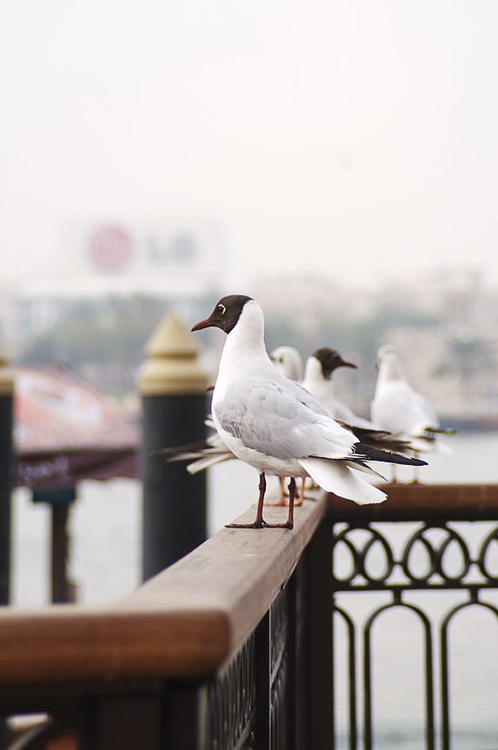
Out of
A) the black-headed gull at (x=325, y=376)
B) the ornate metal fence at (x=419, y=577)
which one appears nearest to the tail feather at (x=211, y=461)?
the ornate metal fence at (x=419, y=577)

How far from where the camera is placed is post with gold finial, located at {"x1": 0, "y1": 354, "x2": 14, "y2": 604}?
568 cm

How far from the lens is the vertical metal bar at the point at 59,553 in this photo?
26.6 ft

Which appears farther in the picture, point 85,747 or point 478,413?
point 478,413

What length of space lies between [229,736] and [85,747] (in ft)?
1.39

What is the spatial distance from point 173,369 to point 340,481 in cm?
245

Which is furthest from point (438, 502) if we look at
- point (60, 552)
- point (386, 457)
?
point (60, 552)

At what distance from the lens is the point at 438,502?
9.81ft

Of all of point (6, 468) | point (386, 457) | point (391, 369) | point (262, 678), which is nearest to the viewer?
point (262, 678)

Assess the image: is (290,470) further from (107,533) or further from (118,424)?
(107,533)

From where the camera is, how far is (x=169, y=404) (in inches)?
165

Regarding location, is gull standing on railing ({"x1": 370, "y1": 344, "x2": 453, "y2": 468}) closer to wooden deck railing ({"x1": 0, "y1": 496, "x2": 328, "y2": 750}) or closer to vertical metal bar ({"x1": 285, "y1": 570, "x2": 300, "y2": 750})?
vertical metal bar ({"x1": 285, "y1": 570, "x2": 300, "y2": 750})

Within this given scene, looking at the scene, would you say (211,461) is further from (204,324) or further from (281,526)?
(281,526)

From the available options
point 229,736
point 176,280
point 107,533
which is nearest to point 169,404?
point 229,736

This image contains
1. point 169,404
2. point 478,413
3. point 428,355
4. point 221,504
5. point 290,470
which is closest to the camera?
point 290,470
